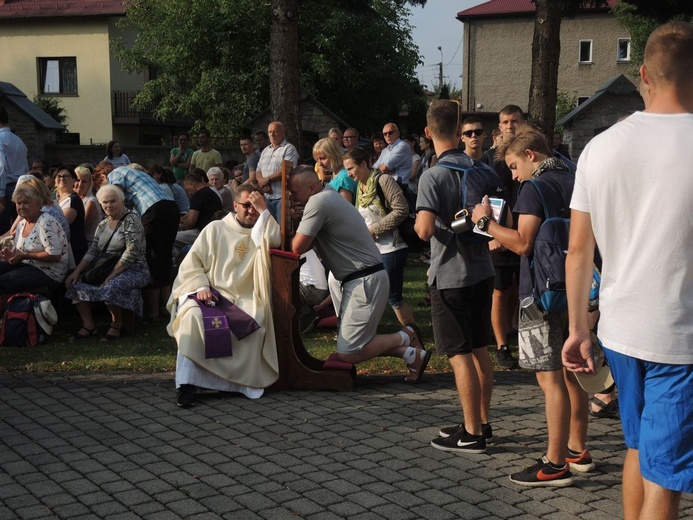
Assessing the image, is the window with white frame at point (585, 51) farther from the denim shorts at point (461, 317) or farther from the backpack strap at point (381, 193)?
the denim shorts at point (461, 317)

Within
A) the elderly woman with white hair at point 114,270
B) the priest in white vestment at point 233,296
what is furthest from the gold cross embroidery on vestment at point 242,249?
the elderly woman with white hair at point 114,270

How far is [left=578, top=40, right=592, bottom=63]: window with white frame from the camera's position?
190 ft

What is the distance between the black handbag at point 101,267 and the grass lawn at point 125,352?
2.03 ft

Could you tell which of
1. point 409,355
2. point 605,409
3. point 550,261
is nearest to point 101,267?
point 409,355

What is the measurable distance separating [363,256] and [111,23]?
43018 millimetres

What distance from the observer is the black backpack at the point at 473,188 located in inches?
232

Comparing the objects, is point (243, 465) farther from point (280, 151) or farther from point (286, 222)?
point (280, 151)

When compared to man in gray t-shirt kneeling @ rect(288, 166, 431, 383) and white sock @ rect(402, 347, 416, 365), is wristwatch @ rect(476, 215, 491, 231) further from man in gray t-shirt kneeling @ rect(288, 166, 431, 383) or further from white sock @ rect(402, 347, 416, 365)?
white sock @ rect(402, 347, 416, 365)

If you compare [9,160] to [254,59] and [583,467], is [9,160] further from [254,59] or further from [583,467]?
[254,59]

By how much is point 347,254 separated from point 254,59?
108 ft

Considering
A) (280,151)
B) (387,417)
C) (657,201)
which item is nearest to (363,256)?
(387,417)

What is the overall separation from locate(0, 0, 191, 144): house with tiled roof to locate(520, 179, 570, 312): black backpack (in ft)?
144

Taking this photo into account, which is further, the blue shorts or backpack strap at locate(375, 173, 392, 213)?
backpack strap at locate(375, 173, 392, 213)

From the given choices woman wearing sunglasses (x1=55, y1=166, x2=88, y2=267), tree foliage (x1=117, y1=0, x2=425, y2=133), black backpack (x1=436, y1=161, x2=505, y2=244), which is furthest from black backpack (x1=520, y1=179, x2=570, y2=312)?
tree foliage (x1=117, y1=0, x2=425, y2=133)
